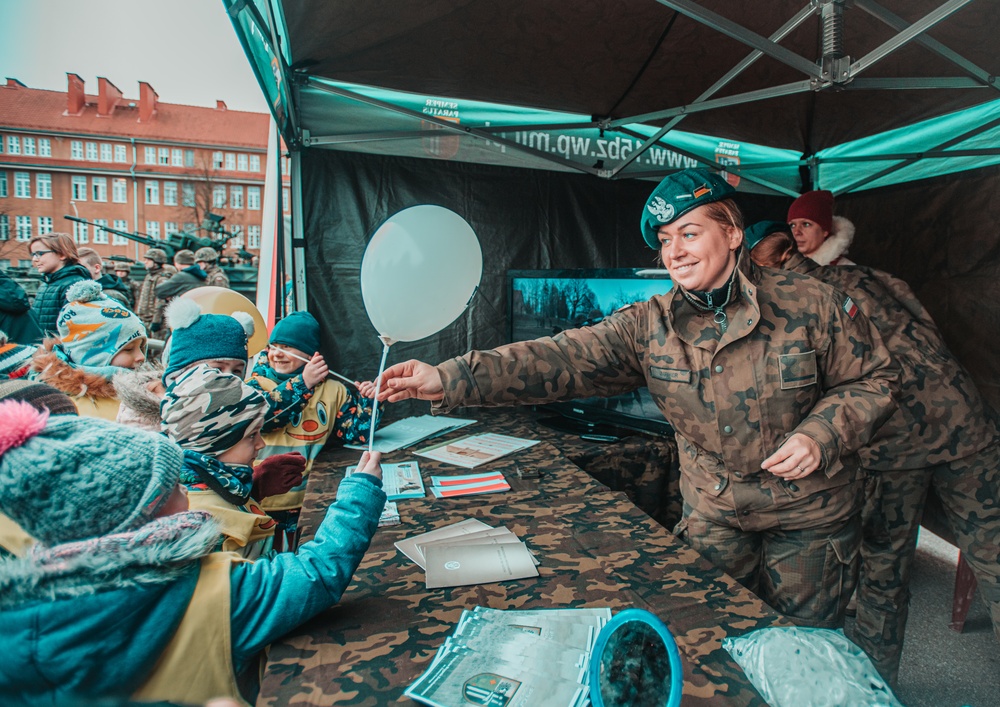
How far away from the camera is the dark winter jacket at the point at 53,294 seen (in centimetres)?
392

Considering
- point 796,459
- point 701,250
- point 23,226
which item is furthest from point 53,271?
point 23,226

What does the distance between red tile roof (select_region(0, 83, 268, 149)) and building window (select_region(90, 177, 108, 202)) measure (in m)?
1.47

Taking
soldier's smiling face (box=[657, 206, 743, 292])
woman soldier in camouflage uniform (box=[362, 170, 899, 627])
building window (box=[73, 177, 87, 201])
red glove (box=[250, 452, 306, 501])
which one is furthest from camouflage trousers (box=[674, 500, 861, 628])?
building window (box=[73, 177, 87, 201])

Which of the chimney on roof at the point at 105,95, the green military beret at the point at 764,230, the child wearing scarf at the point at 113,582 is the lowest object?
the child wearing scarf at the point at 113,582

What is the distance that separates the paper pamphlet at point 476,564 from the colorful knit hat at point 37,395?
965 millimetres

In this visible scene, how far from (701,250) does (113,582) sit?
1.54 metres

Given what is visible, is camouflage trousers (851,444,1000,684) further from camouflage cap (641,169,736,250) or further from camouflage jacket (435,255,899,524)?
camouflage cap (641,169,736,250)

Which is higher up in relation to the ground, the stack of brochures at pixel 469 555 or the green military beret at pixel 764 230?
the green military beret at pixel 764 230

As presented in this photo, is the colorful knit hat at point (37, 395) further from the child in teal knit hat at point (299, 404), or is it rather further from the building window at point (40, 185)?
the building window at point (40, 185)

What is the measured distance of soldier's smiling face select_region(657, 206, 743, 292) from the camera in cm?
159

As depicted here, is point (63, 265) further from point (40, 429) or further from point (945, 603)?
point (945, 603)

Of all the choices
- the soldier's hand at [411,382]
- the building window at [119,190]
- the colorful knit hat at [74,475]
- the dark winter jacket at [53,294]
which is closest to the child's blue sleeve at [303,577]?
the colorful knit hat at [74,475]

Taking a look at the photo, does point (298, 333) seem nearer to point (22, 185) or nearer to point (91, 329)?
point (91, 329)

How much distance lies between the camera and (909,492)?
2457 millimetres
